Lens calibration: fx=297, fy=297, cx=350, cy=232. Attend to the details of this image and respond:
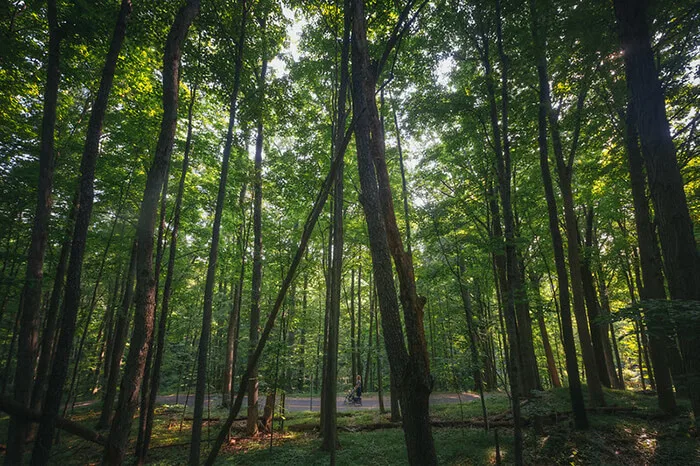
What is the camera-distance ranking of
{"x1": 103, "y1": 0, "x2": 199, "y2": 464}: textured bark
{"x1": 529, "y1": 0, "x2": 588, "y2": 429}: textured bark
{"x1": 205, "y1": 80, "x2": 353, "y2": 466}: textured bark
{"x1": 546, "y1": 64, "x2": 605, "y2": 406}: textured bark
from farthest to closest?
{"x1": 546, "y1": 64, "x2": 605, "y2": 406}: textured bark → {"x1": 529, "y1": 0, "x2": 588, "y2": 429}: textured bark → {"x1": 103, "y1": 0, "x2": 199, "y2": 464}: textured bark → {"x1": 205, "y1": 80, "x2": 353, "y2": 466}: textured bark

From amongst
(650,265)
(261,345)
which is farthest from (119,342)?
(650,265)

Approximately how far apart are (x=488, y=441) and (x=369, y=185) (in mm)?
8195

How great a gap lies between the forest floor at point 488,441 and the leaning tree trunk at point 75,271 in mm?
4766

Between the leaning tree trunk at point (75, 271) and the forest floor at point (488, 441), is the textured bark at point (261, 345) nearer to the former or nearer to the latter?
the leaning tree trunk at point (75, 271)

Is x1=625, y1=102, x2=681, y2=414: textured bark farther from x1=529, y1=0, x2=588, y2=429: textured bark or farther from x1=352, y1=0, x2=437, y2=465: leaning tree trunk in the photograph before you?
x1=352, y1=0, x2=437, y2=465: leaning tree trunk

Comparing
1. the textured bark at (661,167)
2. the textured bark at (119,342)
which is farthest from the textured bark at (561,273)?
the textured bark at (119,342)

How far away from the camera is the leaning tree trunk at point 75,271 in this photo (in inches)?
179

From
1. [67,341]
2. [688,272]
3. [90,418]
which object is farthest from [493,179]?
[90,418]

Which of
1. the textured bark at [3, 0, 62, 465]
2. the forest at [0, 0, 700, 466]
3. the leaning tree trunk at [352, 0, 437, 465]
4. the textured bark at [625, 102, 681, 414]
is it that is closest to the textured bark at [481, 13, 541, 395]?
the forest at [0, 0, 700, 466]

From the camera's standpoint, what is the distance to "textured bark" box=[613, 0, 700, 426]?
12.5 ft

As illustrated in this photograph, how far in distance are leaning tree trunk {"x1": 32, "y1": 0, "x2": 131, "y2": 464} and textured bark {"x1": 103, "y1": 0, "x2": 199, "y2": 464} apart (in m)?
0.87

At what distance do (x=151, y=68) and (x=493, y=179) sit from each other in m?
12.3

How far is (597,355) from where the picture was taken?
12930 millimetres

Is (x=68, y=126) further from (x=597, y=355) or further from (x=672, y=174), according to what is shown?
(x=597, y=355)
